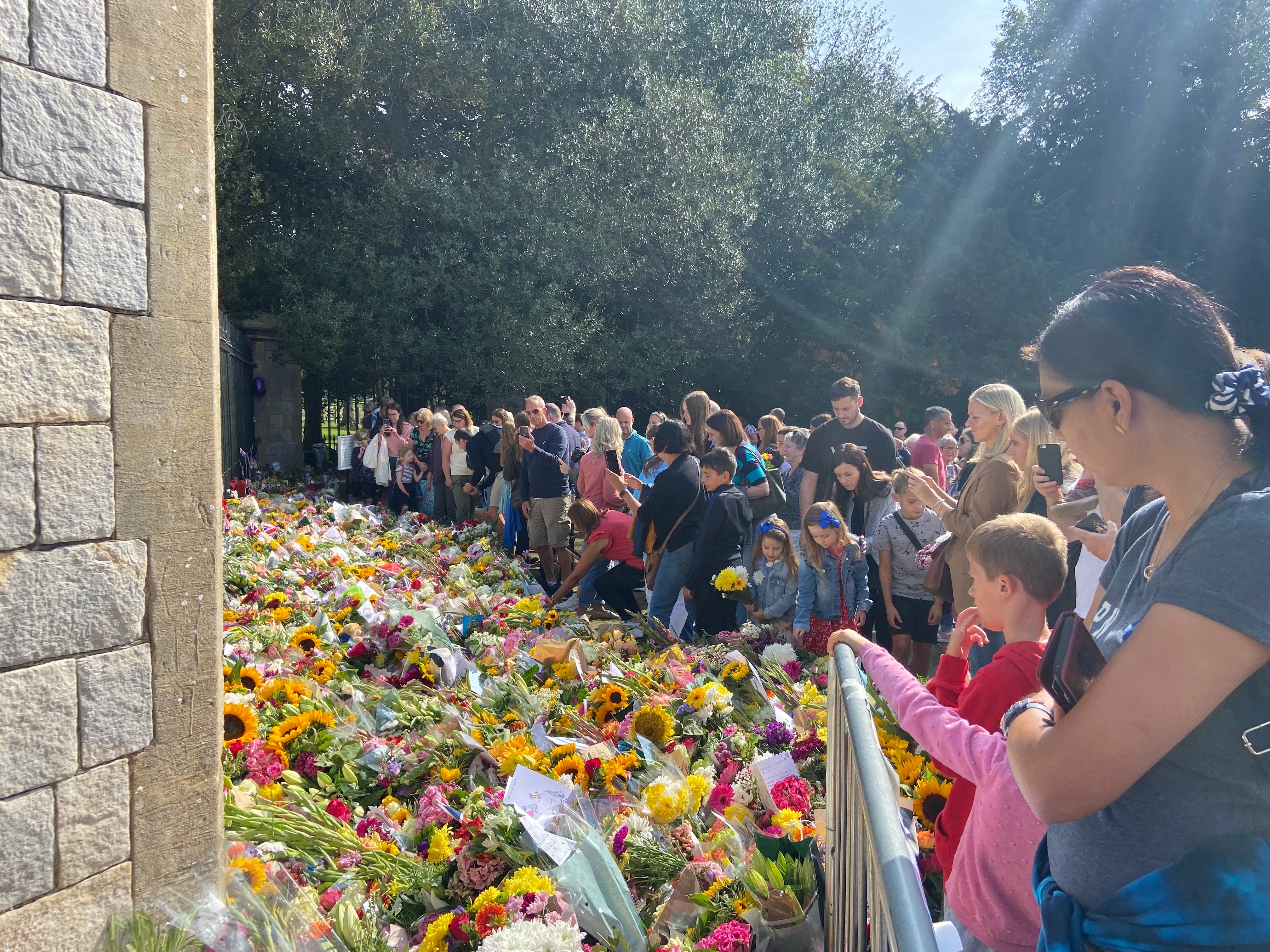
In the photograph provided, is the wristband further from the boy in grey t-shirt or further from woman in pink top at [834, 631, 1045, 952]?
the boy in grey t-shirt

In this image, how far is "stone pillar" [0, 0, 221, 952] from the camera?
183 centimetres

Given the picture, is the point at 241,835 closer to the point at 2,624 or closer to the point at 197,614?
the point at 197,614

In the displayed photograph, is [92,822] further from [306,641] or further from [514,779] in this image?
[306,641]

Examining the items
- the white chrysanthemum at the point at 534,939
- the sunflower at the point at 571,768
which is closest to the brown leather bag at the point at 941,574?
the sunflower at the point at 571,768

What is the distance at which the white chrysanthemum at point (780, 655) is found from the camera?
403 centimetres

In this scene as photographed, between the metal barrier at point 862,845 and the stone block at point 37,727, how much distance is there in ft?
5.64

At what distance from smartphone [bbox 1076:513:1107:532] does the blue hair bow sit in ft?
6.89

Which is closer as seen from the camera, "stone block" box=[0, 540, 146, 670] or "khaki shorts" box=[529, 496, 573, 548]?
"stone block" box=[0, 540, 146, 670]

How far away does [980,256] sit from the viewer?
61.0 feet

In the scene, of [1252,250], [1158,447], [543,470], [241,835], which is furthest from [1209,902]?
[1252,250]

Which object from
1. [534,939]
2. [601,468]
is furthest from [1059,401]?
[601,468]

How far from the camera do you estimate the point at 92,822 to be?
2.01m

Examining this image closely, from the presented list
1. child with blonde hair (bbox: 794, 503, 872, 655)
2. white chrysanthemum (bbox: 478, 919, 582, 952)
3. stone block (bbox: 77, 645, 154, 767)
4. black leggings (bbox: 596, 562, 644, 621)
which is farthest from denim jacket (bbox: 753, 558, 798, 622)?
stone block (bbox: 77, 645, 154, 767)

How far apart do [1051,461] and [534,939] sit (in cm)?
257
